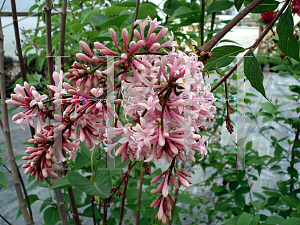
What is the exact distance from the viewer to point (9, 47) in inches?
60.1

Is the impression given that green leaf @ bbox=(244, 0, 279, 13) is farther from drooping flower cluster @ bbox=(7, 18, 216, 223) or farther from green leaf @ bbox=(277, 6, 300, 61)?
drooping flower cluster @ bbox=(7, 18, 216, 223)

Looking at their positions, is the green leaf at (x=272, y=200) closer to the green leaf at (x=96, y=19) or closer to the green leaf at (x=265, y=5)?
the green leaf at (x=265, y=5)

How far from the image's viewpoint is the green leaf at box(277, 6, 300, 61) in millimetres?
344

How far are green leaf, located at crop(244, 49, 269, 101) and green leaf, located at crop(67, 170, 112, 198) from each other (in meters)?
0.25

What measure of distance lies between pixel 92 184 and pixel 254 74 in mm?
284

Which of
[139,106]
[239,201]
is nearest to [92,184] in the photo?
[139,106]

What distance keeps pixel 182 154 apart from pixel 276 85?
8.14 feet

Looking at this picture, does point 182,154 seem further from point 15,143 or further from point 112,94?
point 15,143

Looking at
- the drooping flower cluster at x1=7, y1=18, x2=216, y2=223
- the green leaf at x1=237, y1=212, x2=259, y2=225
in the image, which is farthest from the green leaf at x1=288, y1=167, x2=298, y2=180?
the drooping flower cluster at x1=7, y1=18, x2=216, y2=223

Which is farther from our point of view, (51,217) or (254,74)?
(51,217)

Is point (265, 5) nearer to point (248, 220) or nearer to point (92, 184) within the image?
point (92, 184)

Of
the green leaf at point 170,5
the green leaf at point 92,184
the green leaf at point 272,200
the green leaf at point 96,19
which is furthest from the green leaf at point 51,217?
the green leaf at point 272,200

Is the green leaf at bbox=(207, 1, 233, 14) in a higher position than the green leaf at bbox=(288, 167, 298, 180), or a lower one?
higher

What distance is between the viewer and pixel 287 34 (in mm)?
350
